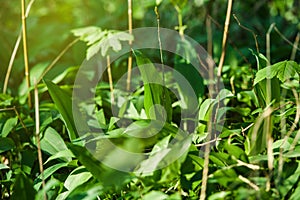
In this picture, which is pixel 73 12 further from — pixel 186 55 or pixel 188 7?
pixel 186 55

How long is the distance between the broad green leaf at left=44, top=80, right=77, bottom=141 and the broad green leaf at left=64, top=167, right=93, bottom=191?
0.18 metres

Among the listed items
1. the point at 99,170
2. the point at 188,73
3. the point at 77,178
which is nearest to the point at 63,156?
the point at 77,178

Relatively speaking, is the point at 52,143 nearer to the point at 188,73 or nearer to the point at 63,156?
the point at 63,156

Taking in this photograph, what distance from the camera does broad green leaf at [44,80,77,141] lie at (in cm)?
131

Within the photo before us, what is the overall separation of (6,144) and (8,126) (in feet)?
0.35

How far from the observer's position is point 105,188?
89 cm

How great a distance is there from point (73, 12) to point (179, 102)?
1.41 metres

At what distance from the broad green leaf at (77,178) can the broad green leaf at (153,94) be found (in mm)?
209

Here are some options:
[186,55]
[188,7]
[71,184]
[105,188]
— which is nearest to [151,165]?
[105,188]

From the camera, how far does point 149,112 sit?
4.00 ft

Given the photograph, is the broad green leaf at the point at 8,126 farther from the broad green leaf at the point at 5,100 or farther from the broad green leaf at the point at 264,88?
the broad green leaf at the point at 264,88

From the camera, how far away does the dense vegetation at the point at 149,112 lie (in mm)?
965

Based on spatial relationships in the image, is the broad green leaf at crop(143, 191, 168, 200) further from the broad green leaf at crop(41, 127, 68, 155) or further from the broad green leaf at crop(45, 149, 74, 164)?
the broad green leaf at crop(41, 127, 68, 155)

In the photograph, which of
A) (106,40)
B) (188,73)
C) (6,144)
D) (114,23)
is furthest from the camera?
(114,23)
